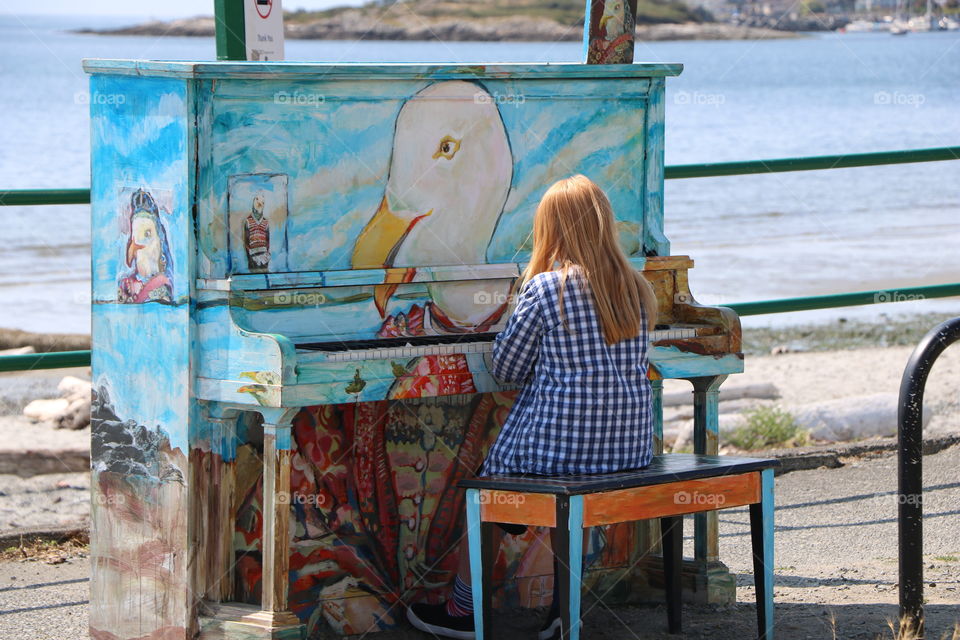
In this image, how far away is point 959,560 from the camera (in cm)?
495

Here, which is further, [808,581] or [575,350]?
[808,581]

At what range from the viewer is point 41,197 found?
4.93 meters

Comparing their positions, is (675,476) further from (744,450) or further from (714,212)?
(714,212)

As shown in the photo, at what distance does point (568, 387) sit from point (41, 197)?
85.9 inches

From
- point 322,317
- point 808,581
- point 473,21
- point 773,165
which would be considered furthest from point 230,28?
point 473,21

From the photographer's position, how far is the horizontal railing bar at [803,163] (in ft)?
19.4

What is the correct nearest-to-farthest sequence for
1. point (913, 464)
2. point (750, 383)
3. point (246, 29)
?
point (913, 464)
point (246, 29)
point (750, 383)

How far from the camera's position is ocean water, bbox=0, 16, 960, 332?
14.8 meters

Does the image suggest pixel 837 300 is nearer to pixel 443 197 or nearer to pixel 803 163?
pixel 803 163

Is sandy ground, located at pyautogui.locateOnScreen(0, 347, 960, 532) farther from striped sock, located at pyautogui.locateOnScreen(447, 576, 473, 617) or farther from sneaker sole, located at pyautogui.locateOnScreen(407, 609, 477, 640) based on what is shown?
striped sock, located at pyautogui.locateOnScreen(447, 576, 473, 617)

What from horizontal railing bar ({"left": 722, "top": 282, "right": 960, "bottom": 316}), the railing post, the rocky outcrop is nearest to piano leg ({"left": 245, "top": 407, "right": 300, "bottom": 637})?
the railing post

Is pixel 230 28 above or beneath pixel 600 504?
above

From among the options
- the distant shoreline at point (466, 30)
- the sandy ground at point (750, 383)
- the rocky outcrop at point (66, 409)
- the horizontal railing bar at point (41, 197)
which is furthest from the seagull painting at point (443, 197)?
the distant shoreline at point (466, 30)

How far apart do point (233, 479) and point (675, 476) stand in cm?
125
